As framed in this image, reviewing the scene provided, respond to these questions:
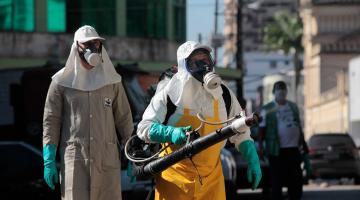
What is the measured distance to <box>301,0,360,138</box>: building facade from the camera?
3457 inches

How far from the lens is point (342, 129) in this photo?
71750mm

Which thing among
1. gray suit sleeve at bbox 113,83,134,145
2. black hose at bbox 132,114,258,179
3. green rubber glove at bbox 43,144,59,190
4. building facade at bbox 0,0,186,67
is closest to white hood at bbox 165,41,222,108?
black hose at bbox 132,114,258,179

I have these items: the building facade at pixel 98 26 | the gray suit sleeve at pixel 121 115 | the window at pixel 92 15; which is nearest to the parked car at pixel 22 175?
the gray suit sleeve at pixel 121 115

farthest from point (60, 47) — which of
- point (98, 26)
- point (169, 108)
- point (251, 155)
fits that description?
point (169, 108)

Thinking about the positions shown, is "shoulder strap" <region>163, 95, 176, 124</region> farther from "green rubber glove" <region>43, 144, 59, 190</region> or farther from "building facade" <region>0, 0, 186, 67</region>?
"building facade" <region>0, 0, 186, 67</region>

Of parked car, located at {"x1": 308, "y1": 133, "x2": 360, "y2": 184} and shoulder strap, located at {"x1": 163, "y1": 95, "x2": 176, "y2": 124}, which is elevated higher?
shoulder strap, located at {"x1": 163, "y1": 95, "x2": 176, "y2": 124}

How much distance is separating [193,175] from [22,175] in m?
8.44

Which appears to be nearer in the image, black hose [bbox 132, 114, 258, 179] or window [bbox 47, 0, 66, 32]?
black hose [bbox 132, 114, 258, 179]

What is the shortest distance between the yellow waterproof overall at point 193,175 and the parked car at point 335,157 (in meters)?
21.8

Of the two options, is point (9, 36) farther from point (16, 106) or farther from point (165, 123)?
point (165, 123)

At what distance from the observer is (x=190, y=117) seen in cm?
830

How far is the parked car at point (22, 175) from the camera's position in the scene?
16297 mm

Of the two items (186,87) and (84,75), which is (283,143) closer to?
(84,75)

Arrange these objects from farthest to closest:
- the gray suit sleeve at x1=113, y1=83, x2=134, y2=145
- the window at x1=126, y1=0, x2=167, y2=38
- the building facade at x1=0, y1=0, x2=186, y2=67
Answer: the window at x1=126, y1=0, x2=167, y2=38 → the building facade at x1=0, y1=0, x2=186, y2=67 → the gray suit sleeve at x1=113, y1=83, x2=134, y2=145
